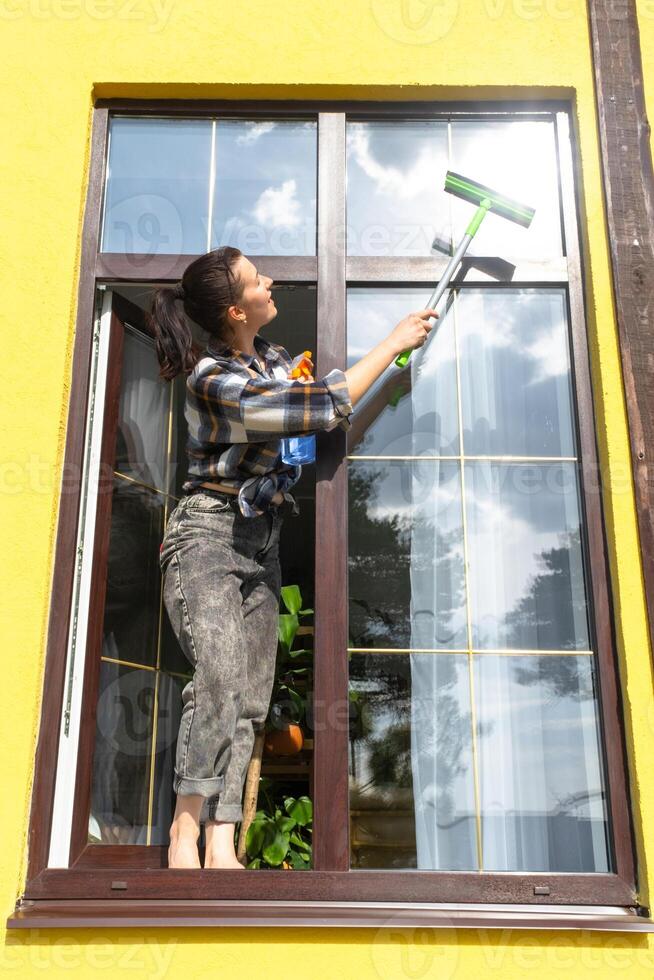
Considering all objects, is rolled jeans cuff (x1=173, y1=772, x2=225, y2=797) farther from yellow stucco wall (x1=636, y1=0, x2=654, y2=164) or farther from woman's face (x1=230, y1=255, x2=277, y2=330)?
yellow stucco wall (x1=636, y1=0, x2=654, y2=164)

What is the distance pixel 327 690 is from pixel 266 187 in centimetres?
152

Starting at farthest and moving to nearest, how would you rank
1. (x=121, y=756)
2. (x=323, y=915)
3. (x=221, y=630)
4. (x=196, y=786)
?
(x=121, y=756) < (x=221, y=630) < (x=196, y=786) < (x=323, y=915)

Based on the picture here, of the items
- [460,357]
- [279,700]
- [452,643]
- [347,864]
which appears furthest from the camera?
[279,700]

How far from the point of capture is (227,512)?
2779mm

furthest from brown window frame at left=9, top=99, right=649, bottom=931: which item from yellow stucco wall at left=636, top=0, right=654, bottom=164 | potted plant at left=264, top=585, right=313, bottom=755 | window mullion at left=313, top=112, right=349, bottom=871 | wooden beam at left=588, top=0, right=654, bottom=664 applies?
potted plant at left=264, top=585, right=313, bottom=755

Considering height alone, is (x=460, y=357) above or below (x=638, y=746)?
above

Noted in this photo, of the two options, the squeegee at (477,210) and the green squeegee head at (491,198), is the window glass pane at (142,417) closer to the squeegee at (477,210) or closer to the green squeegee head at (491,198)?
the squeegee at (477,210)

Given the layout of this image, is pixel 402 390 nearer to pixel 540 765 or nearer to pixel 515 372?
pixel 515 372

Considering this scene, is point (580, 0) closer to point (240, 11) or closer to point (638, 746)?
point (240, 11)

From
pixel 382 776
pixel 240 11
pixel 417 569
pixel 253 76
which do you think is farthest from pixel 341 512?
pixel 240 11

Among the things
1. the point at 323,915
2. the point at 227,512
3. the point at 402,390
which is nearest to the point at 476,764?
the point at 323,915

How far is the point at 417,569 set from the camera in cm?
282

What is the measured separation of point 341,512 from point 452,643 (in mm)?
466

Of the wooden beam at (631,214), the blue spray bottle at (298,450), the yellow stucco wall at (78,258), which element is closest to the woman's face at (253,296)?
the blue spray bottle at (298,450)
